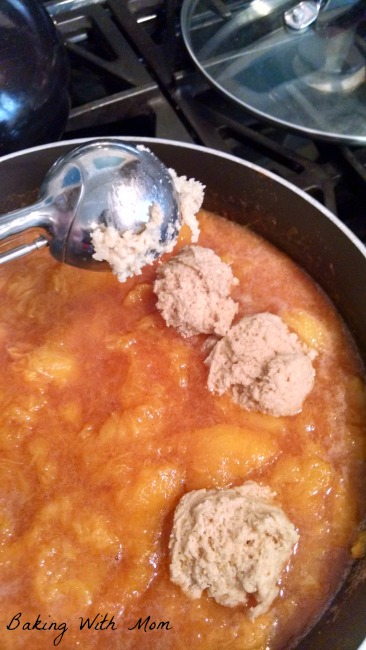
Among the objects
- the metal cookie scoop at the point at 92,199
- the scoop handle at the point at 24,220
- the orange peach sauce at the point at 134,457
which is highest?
the scoop handle at the point at 24,220

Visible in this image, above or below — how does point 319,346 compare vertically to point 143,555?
below

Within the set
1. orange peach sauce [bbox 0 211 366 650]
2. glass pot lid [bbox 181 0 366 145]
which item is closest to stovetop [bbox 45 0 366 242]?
glass pot lid [bbox 181 0 366 145]

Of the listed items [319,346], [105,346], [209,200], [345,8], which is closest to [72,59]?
[209,200]

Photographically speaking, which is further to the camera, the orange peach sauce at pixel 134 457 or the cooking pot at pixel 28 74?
the cooking pot at pixel 28 74

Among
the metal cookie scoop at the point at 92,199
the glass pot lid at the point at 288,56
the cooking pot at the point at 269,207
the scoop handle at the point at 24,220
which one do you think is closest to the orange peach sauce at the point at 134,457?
the cooking pot at the point at 269,207

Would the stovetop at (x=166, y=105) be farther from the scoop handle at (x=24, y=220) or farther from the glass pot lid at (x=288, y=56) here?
the scoop handle at (x=24, y=220)

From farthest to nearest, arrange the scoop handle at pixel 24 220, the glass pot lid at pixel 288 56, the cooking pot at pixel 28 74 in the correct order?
the glass pot lid at pixel 288 56, the cooking pot at pixel 28 74, the scoop handle at pixel 24 220

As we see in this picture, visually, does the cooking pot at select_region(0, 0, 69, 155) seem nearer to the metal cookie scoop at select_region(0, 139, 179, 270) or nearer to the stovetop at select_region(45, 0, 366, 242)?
the stovetop at select_region(45, 0, 366, 242)

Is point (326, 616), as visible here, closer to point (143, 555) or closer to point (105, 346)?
point (143, 555)
